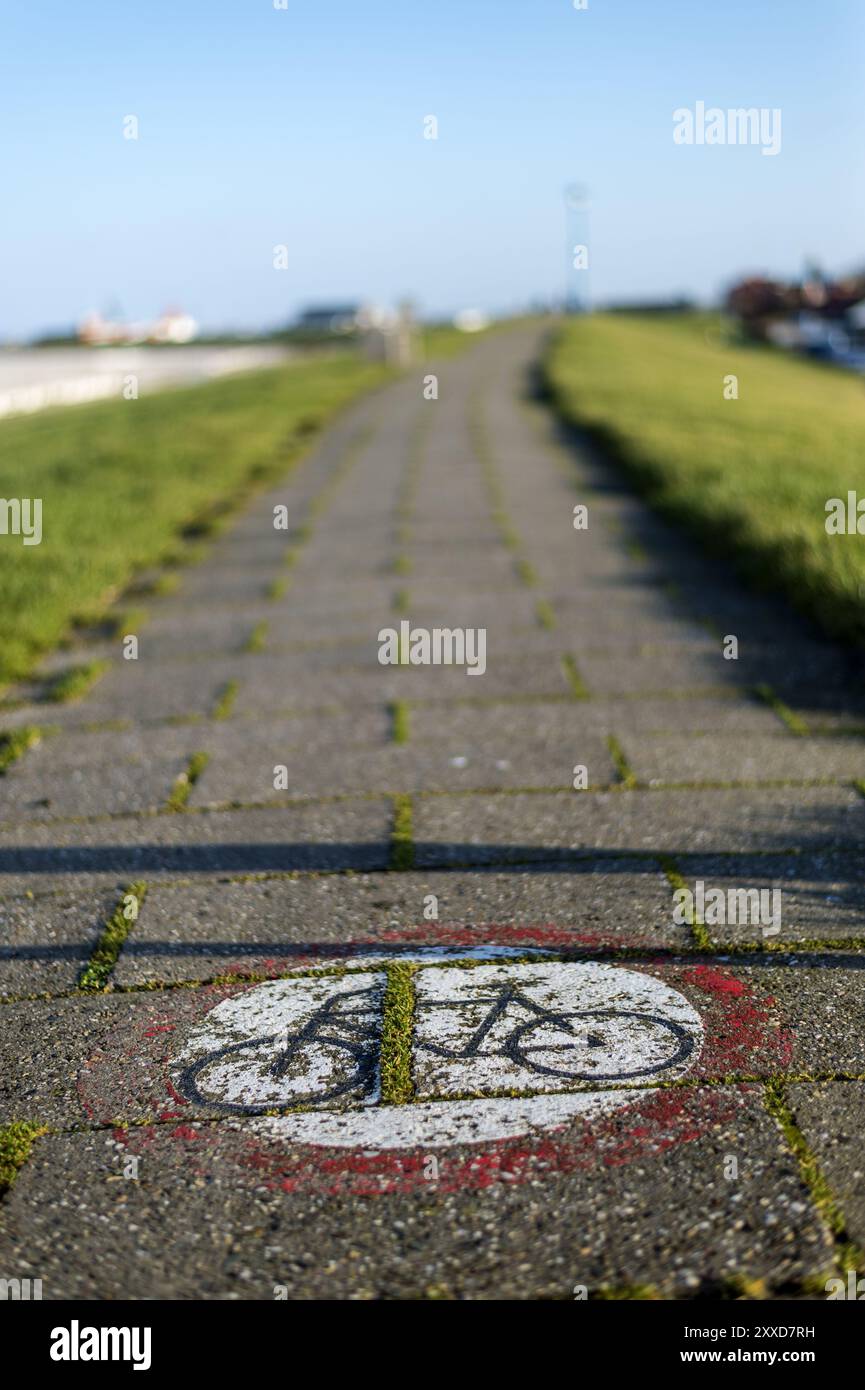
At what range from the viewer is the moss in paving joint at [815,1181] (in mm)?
2223

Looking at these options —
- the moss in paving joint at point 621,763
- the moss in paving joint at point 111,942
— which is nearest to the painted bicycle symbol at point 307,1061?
the moss in paving joint at point 111,942

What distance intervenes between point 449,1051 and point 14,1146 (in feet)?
2.93

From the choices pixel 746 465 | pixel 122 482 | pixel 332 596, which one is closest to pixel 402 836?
pixel 332 596

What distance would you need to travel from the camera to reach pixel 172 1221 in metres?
2.43

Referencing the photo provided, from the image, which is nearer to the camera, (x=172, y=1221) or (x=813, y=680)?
(x=172, y=1221)

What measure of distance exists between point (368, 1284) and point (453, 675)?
4.20 meters

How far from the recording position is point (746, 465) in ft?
36.2

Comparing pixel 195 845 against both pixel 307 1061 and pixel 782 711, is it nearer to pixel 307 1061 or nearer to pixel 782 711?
Answer: pixel 307 1061

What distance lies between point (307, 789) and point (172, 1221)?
241cm

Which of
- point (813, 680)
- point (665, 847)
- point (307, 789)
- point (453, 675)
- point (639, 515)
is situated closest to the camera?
point (665, 847)
